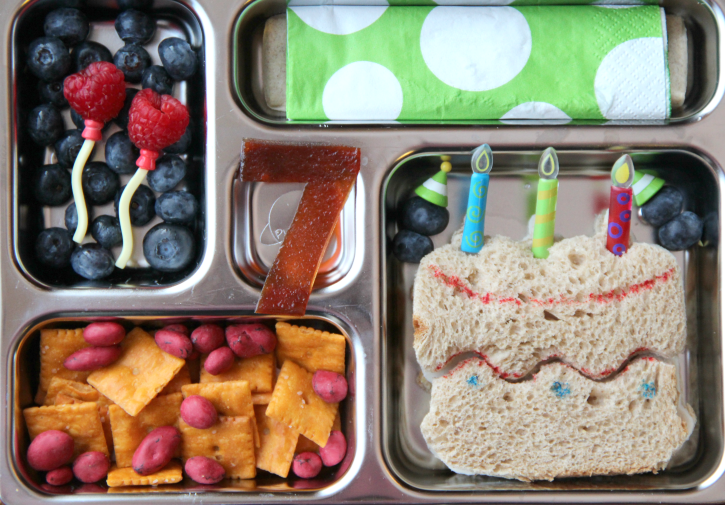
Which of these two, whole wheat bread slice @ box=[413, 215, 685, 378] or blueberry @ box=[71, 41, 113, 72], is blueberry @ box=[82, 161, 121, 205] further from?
whole wheat bread slice @ box=[413, 215, 685, 378]

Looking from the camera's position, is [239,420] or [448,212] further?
[448,212]

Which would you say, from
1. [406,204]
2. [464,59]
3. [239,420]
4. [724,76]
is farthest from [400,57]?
[239,420]

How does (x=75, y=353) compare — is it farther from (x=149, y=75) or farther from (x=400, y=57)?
(x=400, y=57)

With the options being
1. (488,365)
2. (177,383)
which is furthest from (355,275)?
(177,383)

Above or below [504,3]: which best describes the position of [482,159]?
below

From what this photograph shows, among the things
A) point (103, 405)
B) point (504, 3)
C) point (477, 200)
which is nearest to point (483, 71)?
point (504, 3)

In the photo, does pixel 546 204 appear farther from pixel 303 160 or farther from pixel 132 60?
pixel 132 60

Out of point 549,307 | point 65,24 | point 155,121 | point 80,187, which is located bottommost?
point 549,307

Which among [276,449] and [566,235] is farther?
[566,235]
